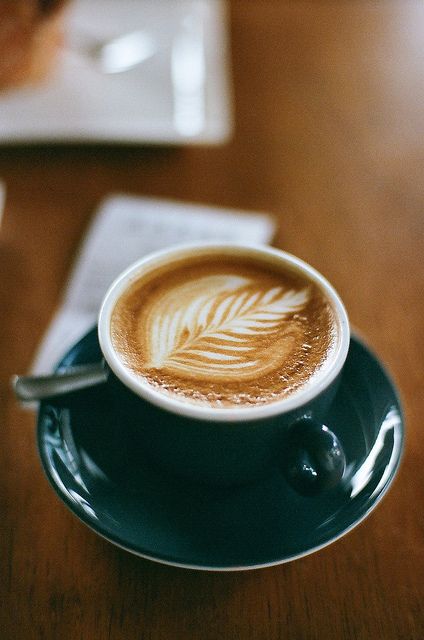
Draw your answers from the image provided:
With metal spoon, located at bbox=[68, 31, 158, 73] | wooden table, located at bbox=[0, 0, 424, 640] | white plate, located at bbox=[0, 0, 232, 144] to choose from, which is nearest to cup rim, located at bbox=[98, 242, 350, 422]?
wooden table, located at bbox=[0, 0, 424, 640]

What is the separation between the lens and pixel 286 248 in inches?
27.0

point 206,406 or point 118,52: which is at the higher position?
point 118,52

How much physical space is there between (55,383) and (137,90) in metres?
0.61

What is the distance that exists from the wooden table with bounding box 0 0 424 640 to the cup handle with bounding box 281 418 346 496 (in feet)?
0.24

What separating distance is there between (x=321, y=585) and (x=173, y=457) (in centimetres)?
14

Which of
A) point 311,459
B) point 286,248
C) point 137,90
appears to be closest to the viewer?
point 311,459

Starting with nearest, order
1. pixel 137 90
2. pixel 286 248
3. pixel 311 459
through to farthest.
A: pixel 311 459
pixel 286 248
pixel 137 90

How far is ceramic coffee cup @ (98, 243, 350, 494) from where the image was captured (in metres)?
0.39

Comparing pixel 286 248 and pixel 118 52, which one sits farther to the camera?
pixel 118 52

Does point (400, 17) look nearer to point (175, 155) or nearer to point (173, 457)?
point (175, 155)

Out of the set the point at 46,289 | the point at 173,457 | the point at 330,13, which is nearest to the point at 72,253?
the point at 46,289

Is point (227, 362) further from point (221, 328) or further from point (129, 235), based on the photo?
point (129, 235)

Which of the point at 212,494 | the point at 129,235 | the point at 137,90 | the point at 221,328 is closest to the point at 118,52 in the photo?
the point at 137,90

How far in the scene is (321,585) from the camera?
41 centimetres
